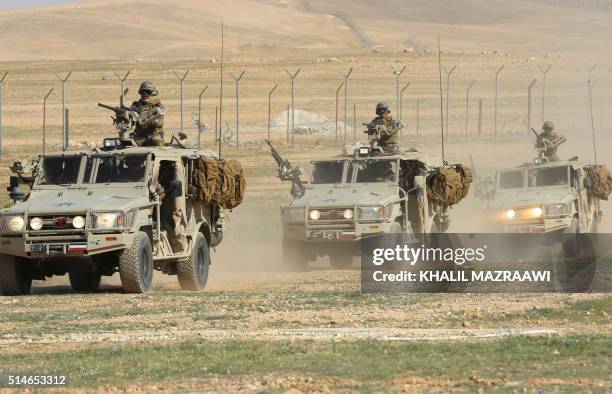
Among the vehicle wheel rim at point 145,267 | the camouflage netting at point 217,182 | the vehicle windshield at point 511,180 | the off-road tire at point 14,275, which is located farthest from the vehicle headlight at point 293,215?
the vehicle windshield at point 511,180

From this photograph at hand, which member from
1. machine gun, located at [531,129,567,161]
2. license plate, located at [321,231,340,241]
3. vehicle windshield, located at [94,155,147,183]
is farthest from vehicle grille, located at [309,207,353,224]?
Answer: machine gun, located at [531,129,567,161]

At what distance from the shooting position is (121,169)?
20.4 metres

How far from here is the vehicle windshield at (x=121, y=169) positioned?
2028 centimetres

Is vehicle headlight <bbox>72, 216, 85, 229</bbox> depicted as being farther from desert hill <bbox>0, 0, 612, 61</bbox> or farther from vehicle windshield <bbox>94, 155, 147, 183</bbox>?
desert hill <bbox>0, 0, 612, 61</bbox>

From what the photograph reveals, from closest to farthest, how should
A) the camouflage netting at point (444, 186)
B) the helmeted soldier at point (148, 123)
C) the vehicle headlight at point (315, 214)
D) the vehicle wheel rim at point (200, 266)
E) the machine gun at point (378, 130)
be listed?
the vehicle wheel rim at point (200, 266), the helmeted soldier at point (148, 123), the vehicle headlight at point (315, 214), the camouflage netting at point (444, 186), the machine gun at point (378, 130)

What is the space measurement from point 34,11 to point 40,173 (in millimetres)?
137113

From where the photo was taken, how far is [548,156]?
101ft

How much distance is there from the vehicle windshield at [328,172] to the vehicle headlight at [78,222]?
7.04 meters

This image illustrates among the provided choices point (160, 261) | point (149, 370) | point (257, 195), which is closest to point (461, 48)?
point (257, 195)

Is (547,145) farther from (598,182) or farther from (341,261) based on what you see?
(341,261)

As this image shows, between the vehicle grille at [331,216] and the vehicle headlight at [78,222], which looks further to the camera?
the vehicle grille at [331,216]

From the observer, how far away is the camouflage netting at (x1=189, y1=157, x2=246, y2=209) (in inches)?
848

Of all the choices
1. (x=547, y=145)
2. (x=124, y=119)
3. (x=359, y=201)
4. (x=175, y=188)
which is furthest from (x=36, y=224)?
(x=547, y=145)

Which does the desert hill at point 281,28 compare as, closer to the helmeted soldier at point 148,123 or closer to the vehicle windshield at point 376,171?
the vehicle windshield at point 376,171
